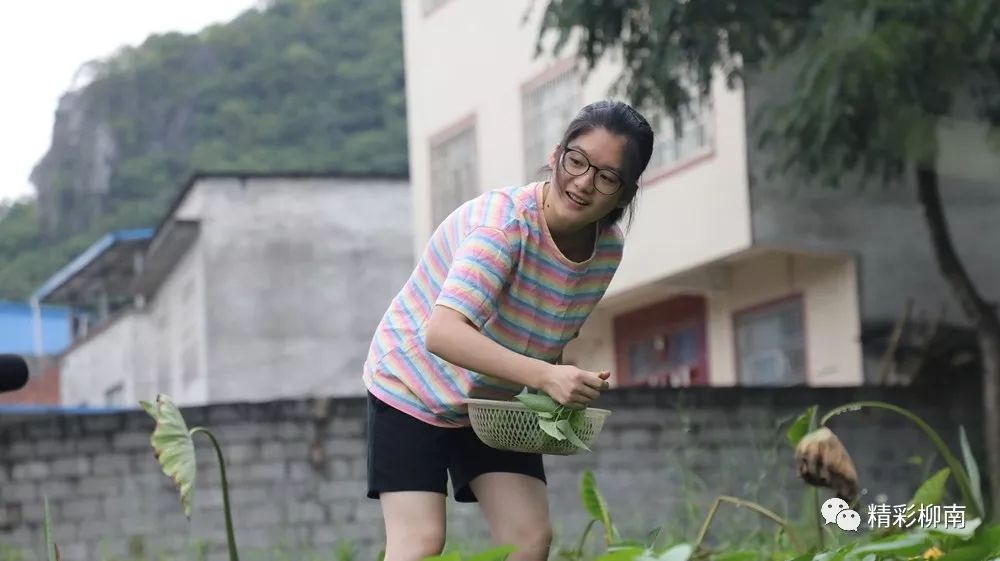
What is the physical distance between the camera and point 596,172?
3873mm

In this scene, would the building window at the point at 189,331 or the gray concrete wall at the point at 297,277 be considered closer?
the gray concrete wall at the point at 297,277

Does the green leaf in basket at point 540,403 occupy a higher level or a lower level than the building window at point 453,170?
lower

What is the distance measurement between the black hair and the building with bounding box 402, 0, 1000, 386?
34.2ft

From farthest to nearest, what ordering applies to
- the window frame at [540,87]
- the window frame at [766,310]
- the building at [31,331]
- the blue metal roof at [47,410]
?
the building at [31,331], the window frame at [540,87], the window frame at [766,310], the blue metal roof at [47,410]

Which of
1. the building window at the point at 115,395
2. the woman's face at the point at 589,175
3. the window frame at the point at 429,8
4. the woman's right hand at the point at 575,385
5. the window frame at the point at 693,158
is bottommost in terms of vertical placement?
the woman's right hand at the point at 575,385

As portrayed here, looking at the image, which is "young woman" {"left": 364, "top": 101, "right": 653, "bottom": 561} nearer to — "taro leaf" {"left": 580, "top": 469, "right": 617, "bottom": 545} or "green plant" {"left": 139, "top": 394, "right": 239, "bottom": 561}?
"green plant" {"left": 139, "top": 394, "right": 239, "bottom": 561}

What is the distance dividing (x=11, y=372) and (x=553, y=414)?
1032mm

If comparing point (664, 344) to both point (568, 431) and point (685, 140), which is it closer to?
point (685, 140)

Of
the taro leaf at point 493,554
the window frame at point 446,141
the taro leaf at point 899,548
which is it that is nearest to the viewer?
the taro leaf at point 493,554

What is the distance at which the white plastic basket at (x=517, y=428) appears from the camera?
12.6ft

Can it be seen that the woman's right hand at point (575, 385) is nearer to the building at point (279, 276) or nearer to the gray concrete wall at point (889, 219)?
the gray concrete wall at point (889, 219)

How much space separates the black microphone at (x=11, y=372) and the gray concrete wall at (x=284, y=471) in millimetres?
8591

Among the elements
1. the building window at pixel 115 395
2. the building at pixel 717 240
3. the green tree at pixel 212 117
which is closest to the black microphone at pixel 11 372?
the building at pixel 717 240

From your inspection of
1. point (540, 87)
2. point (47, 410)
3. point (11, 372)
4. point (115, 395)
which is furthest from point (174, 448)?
point (115, 395)
